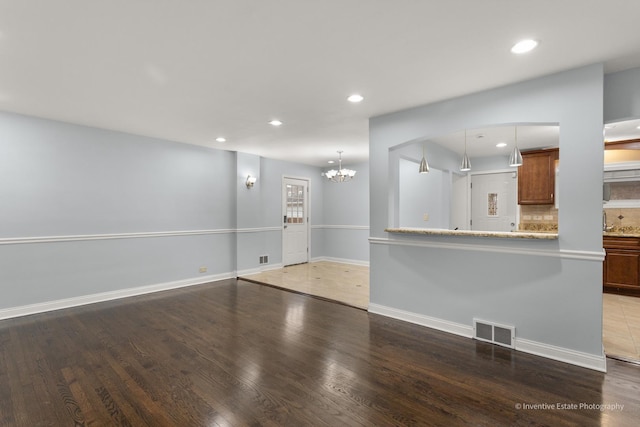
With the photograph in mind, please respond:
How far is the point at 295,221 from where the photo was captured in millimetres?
7684

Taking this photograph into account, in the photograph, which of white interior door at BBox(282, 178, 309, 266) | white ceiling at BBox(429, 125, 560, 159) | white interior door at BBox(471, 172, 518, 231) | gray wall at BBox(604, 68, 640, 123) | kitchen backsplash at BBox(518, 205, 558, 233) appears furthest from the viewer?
white interior door at BBox(282, 178, 309, 266)

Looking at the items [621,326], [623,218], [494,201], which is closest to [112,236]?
[621,326]

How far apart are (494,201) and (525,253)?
13.0 feet

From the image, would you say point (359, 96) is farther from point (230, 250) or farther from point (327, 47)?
point (230, 250)

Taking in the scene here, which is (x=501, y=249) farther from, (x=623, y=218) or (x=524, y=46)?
(x=623, y=218)

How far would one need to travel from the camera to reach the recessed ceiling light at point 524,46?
2.25 metres

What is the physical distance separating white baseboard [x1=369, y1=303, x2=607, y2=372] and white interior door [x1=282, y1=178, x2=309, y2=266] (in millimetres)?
3975

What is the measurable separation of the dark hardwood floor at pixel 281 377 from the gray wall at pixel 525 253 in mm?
323

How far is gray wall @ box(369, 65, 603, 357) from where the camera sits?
259cm

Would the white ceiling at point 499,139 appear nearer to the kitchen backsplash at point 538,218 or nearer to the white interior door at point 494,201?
the white interior door at point 494,201

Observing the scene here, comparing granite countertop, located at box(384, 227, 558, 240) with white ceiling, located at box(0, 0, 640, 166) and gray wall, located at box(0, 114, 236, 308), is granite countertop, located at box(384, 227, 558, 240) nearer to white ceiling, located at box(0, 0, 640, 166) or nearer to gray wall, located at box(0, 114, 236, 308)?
white ceiling, located at box(0, 0, 640, 166)

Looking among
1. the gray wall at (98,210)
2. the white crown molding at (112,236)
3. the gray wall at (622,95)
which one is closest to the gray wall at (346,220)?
the white crown molding at (112,236)

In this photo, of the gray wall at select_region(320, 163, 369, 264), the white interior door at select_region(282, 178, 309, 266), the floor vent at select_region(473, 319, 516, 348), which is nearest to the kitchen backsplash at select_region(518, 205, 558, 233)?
the gray wall at select_region(320, 163, 369, 264)

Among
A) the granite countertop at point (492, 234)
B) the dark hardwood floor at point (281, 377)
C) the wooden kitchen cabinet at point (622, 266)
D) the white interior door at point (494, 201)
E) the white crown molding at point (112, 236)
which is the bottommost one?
the dark hardwood floor at point (281, 377)
